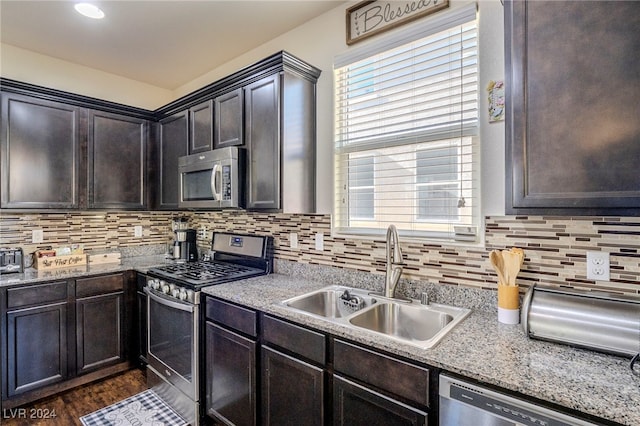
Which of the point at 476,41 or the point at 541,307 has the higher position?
the point at 476,41

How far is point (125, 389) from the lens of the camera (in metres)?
2.55

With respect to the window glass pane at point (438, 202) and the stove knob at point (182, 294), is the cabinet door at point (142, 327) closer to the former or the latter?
the stove knob at point (182, 294)

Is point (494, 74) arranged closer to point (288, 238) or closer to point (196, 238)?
point (288, 238)

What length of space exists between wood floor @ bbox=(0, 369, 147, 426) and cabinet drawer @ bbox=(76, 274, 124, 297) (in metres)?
0.73

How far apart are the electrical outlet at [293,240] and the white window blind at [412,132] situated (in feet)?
1.21

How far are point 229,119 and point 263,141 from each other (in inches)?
16.0

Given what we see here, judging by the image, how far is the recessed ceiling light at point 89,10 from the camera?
2.11 m

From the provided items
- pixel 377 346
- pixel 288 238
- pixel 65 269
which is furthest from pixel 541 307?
pixel 65 269

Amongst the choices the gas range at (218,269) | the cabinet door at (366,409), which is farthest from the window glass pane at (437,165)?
the gas range at (218,269)

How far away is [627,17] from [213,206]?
7.47 ft

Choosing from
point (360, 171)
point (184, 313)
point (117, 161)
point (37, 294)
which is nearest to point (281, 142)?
point (360, 171)

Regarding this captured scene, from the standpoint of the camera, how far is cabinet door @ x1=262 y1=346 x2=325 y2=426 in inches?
58.3

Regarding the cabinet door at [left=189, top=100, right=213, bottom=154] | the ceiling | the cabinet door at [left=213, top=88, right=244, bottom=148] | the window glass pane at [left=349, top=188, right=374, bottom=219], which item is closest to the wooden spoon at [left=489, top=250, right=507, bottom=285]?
the window glass pane at [left=349, top=188, right=374, bottom=219]

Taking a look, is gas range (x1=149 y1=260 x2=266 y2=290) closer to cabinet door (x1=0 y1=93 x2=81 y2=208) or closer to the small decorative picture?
cabinet door (x1=0 y1=93 x2=81 y2=208)
